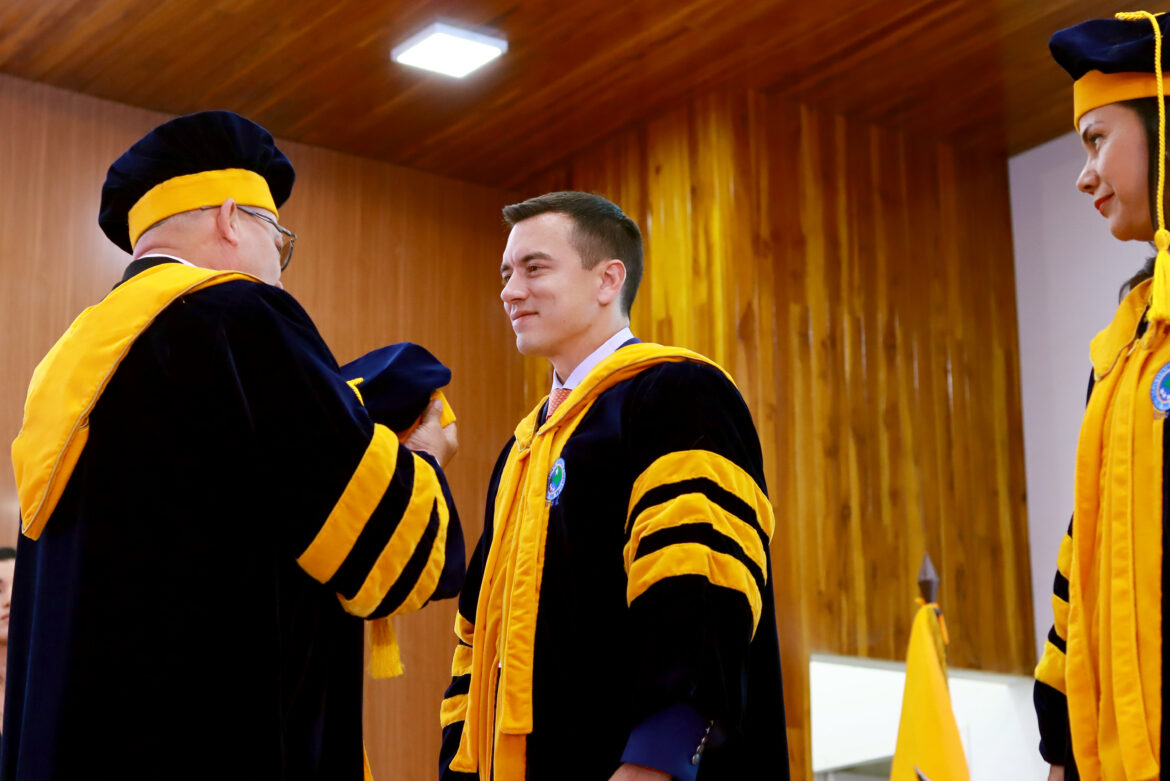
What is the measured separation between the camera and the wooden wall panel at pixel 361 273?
5.43 meters

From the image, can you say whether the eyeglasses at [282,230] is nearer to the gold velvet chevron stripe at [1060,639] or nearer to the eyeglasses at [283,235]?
the eyeglasses at [283,235]

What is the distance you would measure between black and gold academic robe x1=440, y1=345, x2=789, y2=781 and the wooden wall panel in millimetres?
3375

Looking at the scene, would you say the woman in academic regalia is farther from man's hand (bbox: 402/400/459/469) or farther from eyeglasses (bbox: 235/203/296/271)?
eyeglasses (bbox: 235/203/296/271)

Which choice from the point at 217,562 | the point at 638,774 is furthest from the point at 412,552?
the point at 638,774

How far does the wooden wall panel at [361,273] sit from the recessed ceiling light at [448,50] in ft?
3.10

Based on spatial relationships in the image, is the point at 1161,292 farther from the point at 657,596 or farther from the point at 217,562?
the point at 217,562

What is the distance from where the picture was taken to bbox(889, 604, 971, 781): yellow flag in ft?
14.0

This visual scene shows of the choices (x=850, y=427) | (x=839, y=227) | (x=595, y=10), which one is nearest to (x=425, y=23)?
(x=595, y=10)

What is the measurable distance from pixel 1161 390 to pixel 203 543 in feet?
4.73

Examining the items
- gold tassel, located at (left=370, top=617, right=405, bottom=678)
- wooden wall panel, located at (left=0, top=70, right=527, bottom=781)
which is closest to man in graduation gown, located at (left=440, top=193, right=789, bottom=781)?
gold tassel, located at (left=370, top=617, right=405, bottom=678)

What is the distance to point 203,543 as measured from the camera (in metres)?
2.05

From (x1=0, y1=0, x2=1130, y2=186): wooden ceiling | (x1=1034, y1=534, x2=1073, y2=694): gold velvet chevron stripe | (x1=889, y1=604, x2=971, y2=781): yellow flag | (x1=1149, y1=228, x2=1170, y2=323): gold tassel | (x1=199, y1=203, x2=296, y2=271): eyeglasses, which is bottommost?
(x1=889, y1=604, x2=971, y2=781): yellow flag

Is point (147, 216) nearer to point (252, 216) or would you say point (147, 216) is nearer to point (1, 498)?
point (252, 216)

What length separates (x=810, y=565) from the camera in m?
5.37
